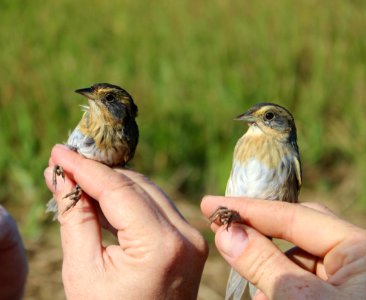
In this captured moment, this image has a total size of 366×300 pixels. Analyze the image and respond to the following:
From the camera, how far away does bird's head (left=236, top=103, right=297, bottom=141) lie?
3957 millimetres

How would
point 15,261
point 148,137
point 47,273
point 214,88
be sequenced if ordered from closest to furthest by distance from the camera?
point 15,261 → point 47,273 → point 148,137 → point 214,88

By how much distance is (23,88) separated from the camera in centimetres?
691

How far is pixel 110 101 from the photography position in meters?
3.93

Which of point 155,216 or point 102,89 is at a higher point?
point 102,89

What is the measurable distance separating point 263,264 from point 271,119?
147 cm

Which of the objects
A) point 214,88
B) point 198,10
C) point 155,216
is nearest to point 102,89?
point 155,216

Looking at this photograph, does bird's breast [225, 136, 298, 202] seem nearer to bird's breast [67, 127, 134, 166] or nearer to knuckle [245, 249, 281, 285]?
bird's breast [67, 127, 134, 166]

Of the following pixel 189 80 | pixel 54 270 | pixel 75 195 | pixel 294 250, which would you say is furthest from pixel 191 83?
pixel 294 250

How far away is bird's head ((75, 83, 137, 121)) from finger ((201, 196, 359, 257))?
1149mm

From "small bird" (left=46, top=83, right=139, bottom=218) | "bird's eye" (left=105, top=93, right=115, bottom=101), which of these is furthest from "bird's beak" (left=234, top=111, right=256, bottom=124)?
"bird's eye" (left=105, top=93, right=115, bottom=101)

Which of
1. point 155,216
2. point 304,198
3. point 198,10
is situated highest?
point 198,10

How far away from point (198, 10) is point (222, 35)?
104cm

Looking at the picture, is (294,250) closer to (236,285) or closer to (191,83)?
(236,285)

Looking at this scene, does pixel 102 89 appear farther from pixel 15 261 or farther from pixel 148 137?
pixel 148 137
